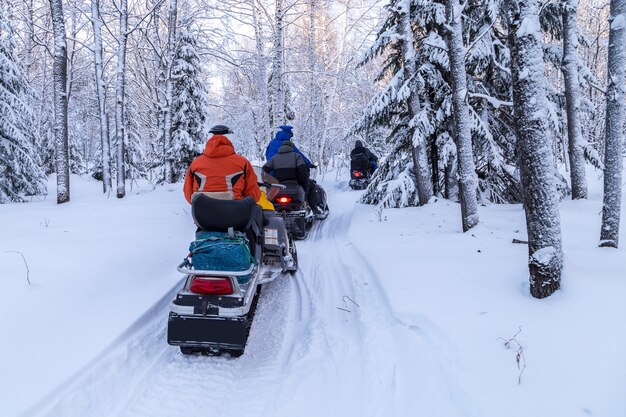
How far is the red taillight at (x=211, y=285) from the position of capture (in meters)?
3.86

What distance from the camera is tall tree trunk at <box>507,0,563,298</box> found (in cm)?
382

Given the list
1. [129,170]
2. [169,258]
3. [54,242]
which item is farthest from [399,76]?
[129,170]

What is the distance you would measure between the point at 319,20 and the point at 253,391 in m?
22.2

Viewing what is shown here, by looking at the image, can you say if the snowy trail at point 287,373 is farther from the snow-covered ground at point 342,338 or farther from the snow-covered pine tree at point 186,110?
the snow-covered pine tree at point 186,110

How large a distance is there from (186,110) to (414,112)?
481 inches

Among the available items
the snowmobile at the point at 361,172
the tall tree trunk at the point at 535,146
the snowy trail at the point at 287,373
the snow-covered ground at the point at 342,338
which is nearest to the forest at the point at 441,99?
the tall tree trunk at the point at 535,146

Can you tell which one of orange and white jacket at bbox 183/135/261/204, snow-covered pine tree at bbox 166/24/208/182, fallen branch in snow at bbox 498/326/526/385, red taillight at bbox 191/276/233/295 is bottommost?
fallen branch in snow at bbox 498/326/526/385

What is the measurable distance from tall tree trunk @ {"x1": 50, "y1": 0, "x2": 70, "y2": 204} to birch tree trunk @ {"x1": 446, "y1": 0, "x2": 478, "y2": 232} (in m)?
9.73

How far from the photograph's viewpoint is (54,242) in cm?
593

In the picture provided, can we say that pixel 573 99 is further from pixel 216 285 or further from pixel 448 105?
pixel 216 285

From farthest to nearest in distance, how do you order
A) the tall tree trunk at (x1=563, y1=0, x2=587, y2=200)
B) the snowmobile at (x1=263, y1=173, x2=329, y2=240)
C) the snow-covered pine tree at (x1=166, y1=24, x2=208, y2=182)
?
the snow-covered pine tree at (x1=166, y1=24, x2=208, y2=182) < the snowmobile at (x1=263, y1=173, x2=329, y2=240) < the tall tree trunk at (x1=563, y1=0, x2=587, y2=200)

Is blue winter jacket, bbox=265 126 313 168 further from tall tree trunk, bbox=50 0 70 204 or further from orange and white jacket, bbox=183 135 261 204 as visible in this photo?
tall tree trunk, bbox=50 0 70 204

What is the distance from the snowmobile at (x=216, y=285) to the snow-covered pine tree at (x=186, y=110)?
47.3 ft

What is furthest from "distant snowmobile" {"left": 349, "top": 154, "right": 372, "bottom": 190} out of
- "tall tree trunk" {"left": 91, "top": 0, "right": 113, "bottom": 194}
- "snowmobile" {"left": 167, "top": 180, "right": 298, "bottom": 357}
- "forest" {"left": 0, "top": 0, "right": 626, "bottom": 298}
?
"snowmobile" {"left": 167, "top": 180, "right": 298, "bottom": 357}
